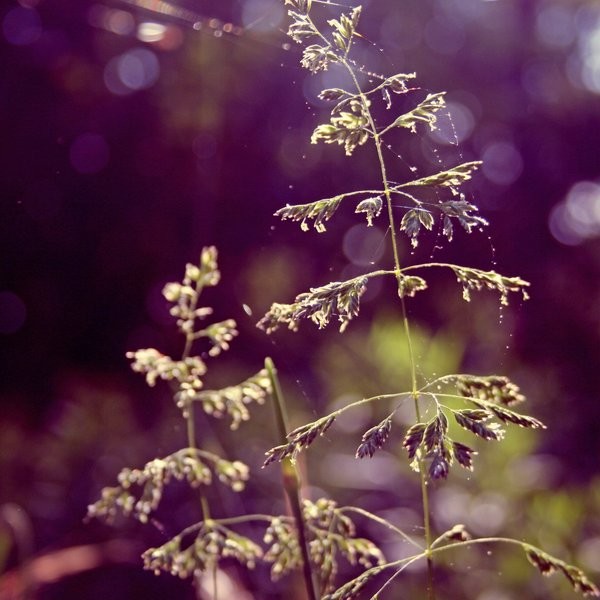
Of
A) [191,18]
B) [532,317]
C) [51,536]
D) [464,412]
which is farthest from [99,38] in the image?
[464,412]

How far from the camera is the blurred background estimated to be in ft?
6.98

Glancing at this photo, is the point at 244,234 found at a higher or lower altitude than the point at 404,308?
higher

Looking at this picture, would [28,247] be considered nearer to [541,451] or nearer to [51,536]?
[51,536]

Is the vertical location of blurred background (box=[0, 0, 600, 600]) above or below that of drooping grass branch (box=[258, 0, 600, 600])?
above

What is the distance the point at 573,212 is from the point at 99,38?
2146mm

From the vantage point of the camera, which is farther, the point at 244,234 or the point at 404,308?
the point at 244,234

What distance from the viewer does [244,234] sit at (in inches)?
101

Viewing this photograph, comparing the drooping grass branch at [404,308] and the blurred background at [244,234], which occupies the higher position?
the blurred background at [244,234]

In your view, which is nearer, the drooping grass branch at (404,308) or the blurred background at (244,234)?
the drooping grass branch at (404,308)

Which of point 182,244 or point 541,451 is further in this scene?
point 182,244

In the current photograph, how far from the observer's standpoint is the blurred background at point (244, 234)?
6.98 ft

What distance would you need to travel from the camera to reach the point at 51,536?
1979 mm

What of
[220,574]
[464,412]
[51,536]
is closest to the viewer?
[464,412]

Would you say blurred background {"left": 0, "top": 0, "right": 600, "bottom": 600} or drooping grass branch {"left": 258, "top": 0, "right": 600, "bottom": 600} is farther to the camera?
blurred background {"left": 0, "top": 0, "right": 600, "bottom": 600}
